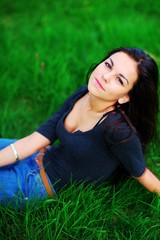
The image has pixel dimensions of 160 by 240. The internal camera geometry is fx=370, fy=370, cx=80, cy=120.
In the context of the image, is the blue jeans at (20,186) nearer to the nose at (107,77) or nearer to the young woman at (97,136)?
the young woman at (97,136)

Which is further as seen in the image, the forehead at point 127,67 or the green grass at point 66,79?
the green grass at point 66,79

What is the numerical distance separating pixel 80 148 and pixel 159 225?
2.17 feet

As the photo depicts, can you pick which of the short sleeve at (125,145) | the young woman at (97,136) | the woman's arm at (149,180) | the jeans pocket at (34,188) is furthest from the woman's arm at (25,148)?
the woman's arm at (149,180)

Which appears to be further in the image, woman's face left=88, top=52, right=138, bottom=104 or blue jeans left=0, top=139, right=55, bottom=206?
blue jeans left=0, top=139, right=55, bottom=206

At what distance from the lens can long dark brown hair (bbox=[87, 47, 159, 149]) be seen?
1.99 meters

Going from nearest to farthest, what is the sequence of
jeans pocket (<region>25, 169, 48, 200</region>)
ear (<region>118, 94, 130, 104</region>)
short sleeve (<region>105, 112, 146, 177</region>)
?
short sleeve (<region>105, 112, 146, 177</region>), ear (<region>118, 94, 130, 104</region>), jeans pocket (<region>25, 169, 48, 200</region>)

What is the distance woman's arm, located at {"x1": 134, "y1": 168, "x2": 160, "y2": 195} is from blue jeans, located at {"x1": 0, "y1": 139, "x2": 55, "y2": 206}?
0.57m

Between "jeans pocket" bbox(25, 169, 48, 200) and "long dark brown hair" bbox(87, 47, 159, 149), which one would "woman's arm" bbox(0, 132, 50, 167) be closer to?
"jeans pocket" bbox(25, 169, 48, 200)

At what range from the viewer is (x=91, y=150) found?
207 centimetres

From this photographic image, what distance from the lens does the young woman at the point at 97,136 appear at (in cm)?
199

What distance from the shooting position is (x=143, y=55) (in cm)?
200

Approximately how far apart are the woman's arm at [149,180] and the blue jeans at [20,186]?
0.57 meters

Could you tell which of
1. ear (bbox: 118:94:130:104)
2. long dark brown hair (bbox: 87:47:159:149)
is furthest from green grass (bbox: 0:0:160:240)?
ear (bbox: 118:94:130:104)

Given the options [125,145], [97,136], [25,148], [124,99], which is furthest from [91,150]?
[25,148]
